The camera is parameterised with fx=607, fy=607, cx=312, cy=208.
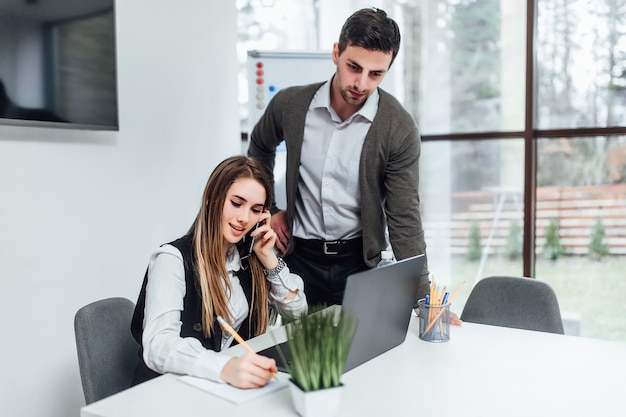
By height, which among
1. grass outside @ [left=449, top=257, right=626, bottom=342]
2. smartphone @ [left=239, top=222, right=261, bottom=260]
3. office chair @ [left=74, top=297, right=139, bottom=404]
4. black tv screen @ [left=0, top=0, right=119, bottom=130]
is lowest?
grass outside @ [left=449, top=257, right=626, bottom=342]

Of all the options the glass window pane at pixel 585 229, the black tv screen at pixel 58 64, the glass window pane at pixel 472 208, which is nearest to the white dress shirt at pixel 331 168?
the black tv screen at pixel 58 64

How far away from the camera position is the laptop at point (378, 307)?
1.25 metres

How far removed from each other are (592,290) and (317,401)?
2.72 meters

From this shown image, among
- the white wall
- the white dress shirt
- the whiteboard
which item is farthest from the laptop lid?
the whiteboard

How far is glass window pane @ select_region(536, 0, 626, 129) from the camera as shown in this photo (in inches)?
124

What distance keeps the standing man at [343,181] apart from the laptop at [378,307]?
20.5 inches

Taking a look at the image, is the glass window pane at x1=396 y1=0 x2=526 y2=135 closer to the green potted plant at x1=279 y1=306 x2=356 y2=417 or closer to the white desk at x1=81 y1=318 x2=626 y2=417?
the white desk at x1=81 y1=318 x2=626 y2=417

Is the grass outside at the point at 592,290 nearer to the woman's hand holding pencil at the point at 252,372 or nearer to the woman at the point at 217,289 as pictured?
the woman at the point at 217,289

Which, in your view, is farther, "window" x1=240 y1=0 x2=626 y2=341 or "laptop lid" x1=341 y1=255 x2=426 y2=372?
"window" x1=240 y1=0 x2=626 y2=341

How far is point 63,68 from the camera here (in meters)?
2.23

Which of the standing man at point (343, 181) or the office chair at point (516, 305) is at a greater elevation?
the standing man at point (343, 181)

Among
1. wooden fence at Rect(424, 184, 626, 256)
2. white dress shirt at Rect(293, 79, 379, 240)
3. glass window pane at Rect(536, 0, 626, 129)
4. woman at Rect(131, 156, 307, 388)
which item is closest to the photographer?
woman at Rect(131, 156, 307, 388)

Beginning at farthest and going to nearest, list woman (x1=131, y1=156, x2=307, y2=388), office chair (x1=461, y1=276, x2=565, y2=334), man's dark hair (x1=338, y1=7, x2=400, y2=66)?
office chair (x1=461, y1=276, x2=565, y2=334) < man's dark hair (x1=338, y1=7, x2=400, y2=66) < woman (x1=131, y1=156, x2=307, y2=388)

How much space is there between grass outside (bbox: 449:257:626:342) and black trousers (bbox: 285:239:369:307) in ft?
5.68
